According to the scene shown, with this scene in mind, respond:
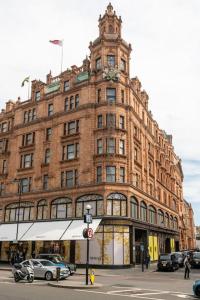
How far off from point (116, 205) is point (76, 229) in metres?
5.38

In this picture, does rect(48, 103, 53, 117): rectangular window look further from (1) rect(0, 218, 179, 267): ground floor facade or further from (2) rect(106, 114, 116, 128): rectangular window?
(1) rect(0, 218, 179, 267): ground floor facade

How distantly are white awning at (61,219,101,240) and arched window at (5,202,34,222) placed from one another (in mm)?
8676

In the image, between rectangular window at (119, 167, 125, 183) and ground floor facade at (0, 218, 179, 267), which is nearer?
ground floor facade at (0, 218, 179, 267)

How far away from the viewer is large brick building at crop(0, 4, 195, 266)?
41.5m

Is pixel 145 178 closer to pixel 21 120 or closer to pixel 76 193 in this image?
pixel 76 193

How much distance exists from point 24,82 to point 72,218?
73.0 feet

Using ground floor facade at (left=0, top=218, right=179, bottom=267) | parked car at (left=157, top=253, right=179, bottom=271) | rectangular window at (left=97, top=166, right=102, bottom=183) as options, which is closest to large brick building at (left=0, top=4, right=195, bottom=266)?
Result: rectangular window at (left=97, top=166, right=102, bottom=183)

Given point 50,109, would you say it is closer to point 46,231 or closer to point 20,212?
point 20,212

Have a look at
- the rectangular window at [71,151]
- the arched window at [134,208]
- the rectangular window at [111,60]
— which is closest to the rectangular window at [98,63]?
the rectangular window at [111,60]

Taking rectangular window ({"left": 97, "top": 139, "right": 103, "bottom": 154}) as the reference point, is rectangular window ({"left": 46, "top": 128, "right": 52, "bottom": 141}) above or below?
above

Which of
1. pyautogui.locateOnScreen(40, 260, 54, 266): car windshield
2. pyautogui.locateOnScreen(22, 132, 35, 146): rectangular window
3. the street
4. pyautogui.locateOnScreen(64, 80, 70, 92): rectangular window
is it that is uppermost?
pyautogui.locateOnScreen(64, 80, 70, 92): rectangular window

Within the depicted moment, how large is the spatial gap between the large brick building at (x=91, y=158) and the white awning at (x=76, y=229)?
43.9 inches

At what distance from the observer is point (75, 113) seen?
47.3m

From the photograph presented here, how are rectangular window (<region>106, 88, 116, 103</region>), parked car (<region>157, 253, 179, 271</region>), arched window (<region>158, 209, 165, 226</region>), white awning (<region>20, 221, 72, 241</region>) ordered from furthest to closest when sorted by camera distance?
arched window (<region>158, 209, 165, 226</region>) → rectangular window (<region>106, 88, 116, 103</region>) → white awning (<region>20, 221, 72, 241</region>) → parked car (<region>157, 253, 179, 271</region>)
